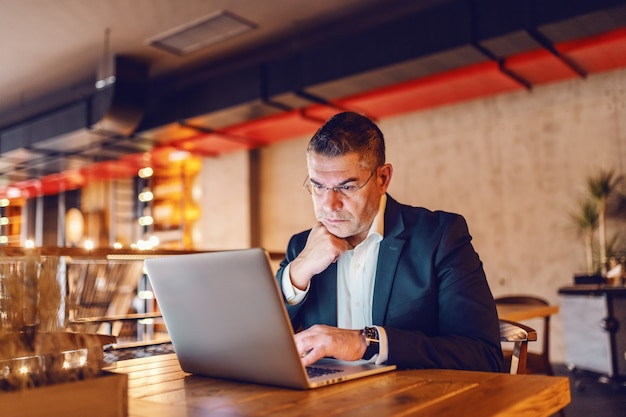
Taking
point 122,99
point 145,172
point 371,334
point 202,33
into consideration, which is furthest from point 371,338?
point 145,172

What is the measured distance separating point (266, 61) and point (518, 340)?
19.0 feet

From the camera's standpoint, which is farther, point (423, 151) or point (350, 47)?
point (423, 151)

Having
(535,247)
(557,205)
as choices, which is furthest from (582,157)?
(535,247)

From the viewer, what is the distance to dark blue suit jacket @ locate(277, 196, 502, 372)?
1351 mm

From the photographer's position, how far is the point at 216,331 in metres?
1.14

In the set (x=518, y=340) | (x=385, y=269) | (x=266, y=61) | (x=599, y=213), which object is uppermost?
(x=266, y=61)

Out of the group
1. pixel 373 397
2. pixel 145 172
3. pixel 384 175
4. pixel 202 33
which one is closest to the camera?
pixel 373 397

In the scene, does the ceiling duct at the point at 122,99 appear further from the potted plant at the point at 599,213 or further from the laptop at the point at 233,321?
the laptop at the point at 233,321

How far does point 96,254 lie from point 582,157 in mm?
5098

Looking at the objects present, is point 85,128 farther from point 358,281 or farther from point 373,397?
point 373,397

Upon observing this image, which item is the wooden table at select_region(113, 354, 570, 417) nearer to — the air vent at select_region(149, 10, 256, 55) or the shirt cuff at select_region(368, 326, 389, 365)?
the shirt cuff at select_region(368, 326, 389, 365)

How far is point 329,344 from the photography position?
1190 millimetres

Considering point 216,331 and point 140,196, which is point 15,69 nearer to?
point 140,196

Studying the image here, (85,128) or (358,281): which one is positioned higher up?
(85,128)
